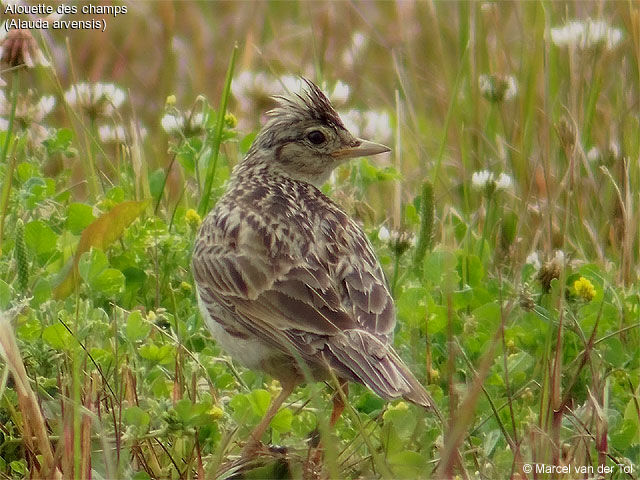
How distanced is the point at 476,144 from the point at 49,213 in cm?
253

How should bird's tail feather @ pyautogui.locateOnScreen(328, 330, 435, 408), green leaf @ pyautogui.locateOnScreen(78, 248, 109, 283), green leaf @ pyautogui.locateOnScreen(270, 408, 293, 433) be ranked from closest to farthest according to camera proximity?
bird's tail feather @ pyautogui.locateOnScreen(328, 330, 435, 408) < green leaf @ pyautogui.locateOnScreen(270, 408, 293, 433) < green leaf @ pyautogui.locateOnScreen(78, 248, 109, 283)

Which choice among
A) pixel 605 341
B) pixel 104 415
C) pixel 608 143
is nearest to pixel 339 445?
pixel 104 415

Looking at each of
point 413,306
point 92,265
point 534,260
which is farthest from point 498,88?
point 92,265

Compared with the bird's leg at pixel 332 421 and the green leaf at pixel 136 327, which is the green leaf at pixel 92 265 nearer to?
the green leaf at pixel 136 327

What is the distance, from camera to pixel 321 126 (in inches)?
222

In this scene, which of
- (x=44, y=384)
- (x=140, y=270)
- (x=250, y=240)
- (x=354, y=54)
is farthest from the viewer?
(x=354, y=54)

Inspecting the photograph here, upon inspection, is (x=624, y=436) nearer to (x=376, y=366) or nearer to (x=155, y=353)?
(x=376, y=366)

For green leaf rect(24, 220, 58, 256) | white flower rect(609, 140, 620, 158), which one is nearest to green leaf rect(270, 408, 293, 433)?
green leaf rect(24, 220, 58, 256)

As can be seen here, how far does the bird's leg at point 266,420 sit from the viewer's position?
408cm

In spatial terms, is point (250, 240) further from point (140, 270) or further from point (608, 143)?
point (608, 143)

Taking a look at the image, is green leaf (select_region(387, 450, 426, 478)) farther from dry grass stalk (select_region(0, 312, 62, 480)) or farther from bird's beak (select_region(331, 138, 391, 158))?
bird's beak (select_region(331, 138, 391, 158))

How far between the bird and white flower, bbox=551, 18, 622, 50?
1954 mm

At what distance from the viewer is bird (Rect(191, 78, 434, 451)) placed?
4.27 metres

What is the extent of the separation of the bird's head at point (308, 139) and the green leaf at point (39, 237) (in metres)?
1.00
